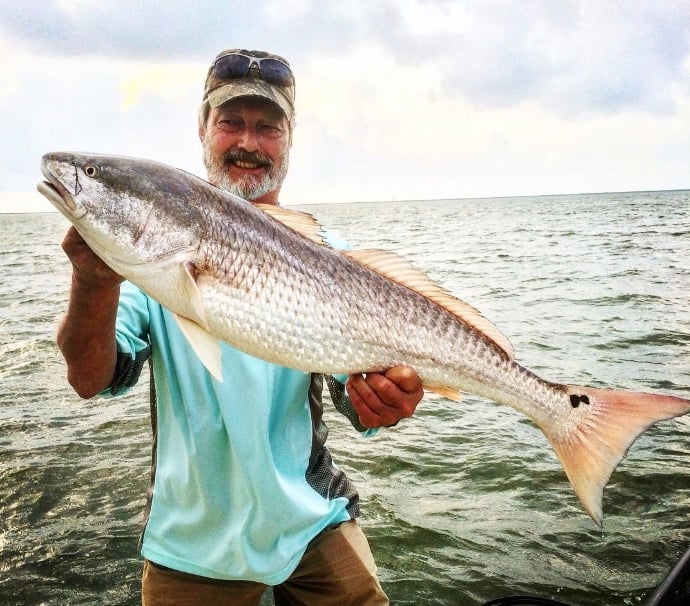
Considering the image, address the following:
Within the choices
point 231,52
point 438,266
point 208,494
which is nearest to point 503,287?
point 438,266

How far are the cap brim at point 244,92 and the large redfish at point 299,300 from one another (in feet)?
3.74

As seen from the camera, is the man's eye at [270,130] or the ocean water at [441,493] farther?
the ocean water at [441,493]

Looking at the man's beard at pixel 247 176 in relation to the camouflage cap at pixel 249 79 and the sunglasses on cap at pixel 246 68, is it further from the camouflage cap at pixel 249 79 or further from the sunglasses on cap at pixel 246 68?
the sunglasses on cap at pixel 246 68

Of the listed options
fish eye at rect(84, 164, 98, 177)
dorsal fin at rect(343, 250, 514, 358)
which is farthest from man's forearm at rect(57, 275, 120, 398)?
dorsal fin at rect(343, 250, 514, 358)

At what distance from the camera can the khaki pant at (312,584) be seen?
2666 millimetres

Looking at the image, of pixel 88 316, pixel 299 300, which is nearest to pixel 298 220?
pixel 299 300

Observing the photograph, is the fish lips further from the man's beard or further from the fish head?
the man's beard

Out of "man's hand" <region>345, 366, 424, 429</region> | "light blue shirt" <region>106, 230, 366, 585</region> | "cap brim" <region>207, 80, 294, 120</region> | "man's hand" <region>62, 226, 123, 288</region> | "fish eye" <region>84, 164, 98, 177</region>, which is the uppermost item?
"cap brim" <region>207, 80, 294, 120</region>

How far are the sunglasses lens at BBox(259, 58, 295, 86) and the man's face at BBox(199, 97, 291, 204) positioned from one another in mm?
211

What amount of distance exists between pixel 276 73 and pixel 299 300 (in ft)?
6.10

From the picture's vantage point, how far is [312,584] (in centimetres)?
289

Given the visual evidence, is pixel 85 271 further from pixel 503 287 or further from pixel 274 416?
pixel 503 287

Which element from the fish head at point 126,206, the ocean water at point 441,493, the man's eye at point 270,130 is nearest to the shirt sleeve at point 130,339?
the fish head at point 126,206

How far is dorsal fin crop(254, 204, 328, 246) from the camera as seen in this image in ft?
8.74
